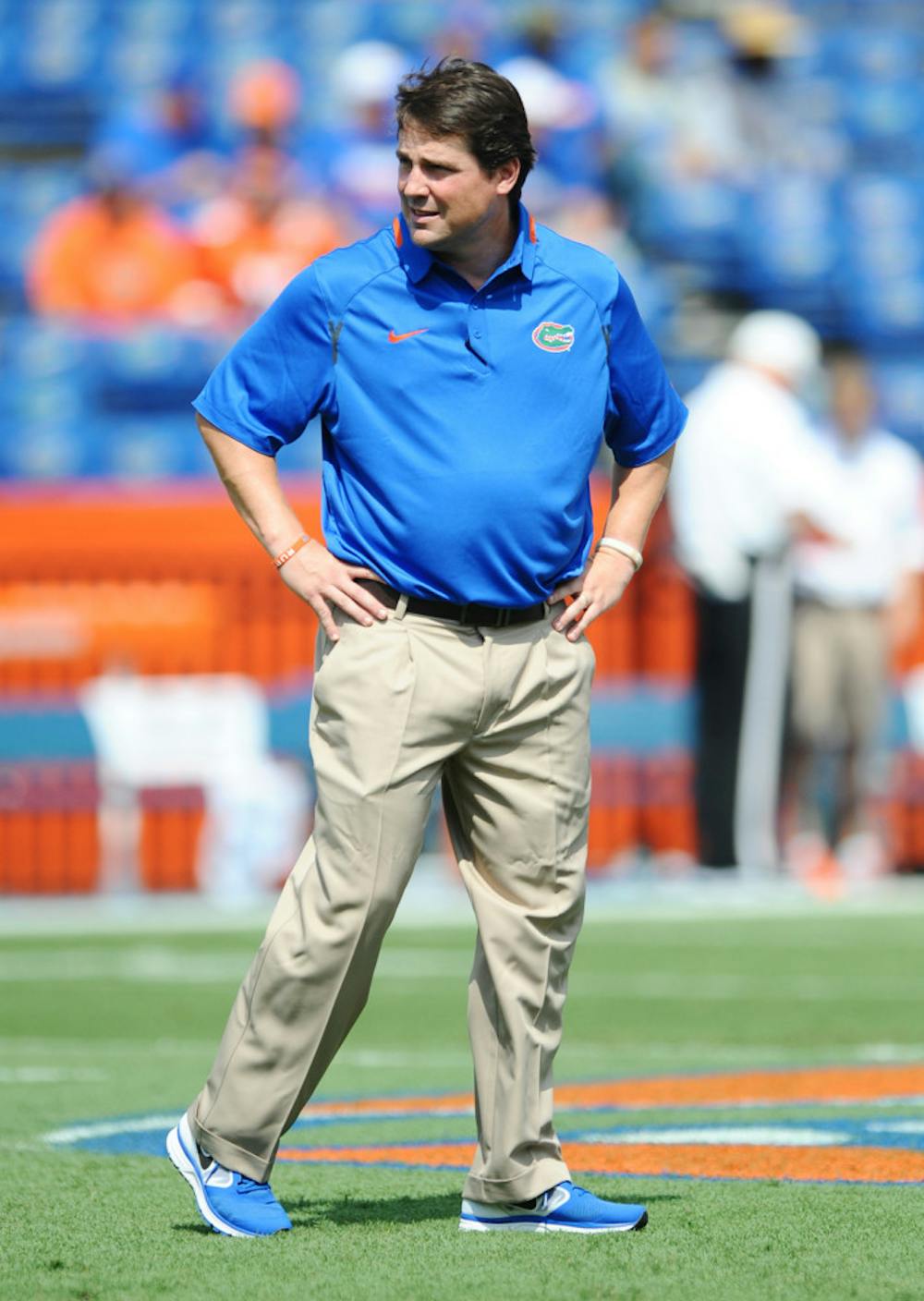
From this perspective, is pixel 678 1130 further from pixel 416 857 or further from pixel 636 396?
pixel 636 396

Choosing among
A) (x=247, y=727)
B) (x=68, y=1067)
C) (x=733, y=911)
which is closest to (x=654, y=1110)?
(x=68, y=1067)

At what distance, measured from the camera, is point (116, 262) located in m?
16.4

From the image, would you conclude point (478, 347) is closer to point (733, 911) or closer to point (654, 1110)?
point (654, 1110)

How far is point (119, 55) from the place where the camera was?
19.8 metres

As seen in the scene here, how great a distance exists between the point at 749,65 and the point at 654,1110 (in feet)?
50.9

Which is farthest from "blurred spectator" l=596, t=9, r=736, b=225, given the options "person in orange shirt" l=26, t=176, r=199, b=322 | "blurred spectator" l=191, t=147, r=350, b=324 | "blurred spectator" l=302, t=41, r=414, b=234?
"person in orange shirt" l=26, t=176, r=199, b=322

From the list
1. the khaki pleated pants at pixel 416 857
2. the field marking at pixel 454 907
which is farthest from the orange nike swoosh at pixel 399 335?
the field marking at pixel 454 907

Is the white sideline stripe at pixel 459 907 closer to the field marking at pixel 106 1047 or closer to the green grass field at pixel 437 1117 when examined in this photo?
the green grass field at pixel 437 1117

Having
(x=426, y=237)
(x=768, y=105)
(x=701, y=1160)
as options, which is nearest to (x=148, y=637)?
(x=701, y=1160)

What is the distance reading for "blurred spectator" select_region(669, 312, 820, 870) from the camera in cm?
1293

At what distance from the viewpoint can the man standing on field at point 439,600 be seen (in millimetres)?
4234

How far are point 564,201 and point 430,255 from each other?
12.9m

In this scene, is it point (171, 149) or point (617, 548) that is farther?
point (171, 149)

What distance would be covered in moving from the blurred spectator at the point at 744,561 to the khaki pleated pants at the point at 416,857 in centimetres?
867
